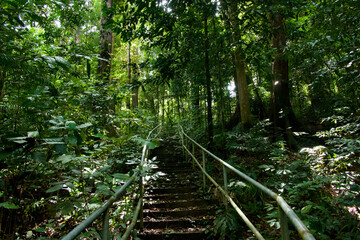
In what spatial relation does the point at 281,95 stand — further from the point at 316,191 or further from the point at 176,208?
the point at 176,208

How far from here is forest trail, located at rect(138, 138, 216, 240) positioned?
2.99 metres

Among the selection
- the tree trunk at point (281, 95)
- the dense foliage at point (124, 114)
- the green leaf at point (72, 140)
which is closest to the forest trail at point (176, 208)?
the dense foliage at point (124, 114)

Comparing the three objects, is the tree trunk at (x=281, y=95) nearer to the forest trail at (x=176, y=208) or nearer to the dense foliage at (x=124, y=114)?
the dense foliage at (x=124, y=114)

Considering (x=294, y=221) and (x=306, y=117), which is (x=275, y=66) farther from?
(x=294, y=221)

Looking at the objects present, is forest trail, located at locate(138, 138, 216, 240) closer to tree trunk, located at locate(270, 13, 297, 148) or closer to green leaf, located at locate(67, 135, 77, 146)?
green leaf, located at locate(67, 135, 77, 146)

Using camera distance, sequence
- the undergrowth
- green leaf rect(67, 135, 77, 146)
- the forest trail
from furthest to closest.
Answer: the forest trail → the undergrowth → green leaf rect(67, 135, 77, 146)

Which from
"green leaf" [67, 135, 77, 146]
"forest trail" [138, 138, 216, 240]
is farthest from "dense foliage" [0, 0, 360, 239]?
"forest trail" [138, 138, 216, 240]

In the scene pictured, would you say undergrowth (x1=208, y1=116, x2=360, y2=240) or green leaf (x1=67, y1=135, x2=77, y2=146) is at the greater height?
green leaf (x1=67, y1=135, x2=77, y2=146)

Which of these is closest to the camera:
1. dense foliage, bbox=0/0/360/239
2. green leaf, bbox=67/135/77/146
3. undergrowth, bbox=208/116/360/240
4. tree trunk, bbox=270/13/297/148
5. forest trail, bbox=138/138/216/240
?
green leaf, bbox=67/135/77/146

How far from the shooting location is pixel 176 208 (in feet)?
12.2

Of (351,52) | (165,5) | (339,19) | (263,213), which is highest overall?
(165,5)

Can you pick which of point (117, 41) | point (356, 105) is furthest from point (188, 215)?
point (117, 41)

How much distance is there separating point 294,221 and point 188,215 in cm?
265

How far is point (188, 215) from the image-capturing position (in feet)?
11.5
